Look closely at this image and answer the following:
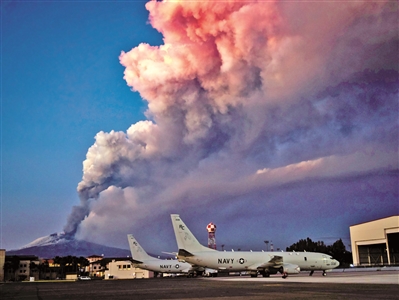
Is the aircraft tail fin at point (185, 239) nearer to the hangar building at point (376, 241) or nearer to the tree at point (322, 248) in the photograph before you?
the hangar building at point (376, 241)

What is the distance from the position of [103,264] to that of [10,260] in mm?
36142

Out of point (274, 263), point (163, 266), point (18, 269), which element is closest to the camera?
point (274, 263)

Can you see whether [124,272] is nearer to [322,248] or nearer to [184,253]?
[184,253]

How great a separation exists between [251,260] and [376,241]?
55.1 metres

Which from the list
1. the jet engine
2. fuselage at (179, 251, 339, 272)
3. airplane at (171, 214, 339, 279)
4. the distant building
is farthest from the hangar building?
the distant building

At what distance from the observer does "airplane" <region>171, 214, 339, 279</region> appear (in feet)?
204

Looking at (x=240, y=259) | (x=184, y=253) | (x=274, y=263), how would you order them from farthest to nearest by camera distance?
(x=240, y=259) < (x=274, y=263) < (x=184, y=253)

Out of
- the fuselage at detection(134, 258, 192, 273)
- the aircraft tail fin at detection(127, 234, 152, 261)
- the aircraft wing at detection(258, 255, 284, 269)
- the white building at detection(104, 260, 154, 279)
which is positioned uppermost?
the aircraft tail fin at detection(127, 234, 152, 261)

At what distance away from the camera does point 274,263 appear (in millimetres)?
63531

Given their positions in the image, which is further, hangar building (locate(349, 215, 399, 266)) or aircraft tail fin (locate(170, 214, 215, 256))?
hangar building (locate(349, 215, 399, 266))

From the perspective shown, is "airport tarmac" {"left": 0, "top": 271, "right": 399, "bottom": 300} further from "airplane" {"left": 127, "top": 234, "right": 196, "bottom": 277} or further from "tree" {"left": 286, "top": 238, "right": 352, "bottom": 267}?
"tree" {"left": 286, "top": 238, "right": 352, "bottom": 267}

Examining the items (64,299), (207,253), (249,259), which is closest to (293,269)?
(249,259)

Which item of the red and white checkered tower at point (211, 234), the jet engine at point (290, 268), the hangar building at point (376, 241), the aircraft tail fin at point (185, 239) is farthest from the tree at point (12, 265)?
the jet engine at point (290, 268)

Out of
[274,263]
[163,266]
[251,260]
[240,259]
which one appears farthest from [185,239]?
[163,266]
